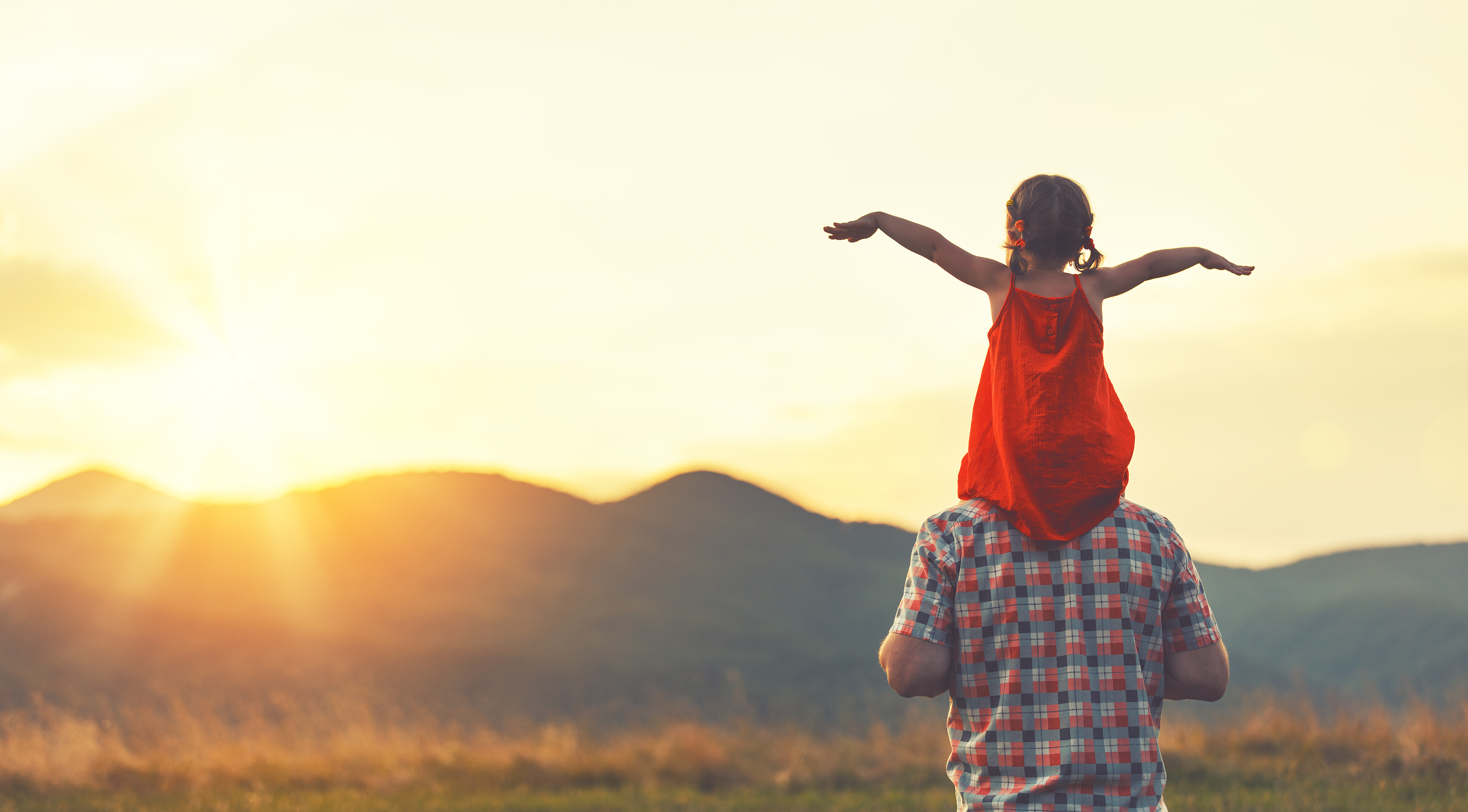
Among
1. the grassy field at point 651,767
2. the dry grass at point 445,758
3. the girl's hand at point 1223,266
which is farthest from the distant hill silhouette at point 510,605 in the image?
the girl's hand at point 1223,266

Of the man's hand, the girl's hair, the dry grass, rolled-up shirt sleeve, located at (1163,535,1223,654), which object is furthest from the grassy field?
the girl's hair

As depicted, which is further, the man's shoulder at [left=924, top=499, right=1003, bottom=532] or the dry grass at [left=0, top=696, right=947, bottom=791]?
the dry grass at [left=0, top=696, right=947, bottom=791]

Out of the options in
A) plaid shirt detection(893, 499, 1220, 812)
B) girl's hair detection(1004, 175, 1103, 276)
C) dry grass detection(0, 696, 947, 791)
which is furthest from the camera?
dry grass detection(0, 696, 947, 791)

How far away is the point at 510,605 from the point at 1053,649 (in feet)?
303

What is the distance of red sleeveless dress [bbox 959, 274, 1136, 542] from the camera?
80.7 inches

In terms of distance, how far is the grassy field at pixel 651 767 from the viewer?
8.27 metres

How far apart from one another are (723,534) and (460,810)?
405 ft

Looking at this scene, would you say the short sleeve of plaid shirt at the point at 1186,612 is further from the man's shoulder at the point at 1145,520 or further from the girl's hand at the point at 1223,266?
the girl's hand at the point at 1223,266

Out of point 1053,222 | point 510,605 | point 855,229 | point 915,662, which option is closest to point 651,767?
point 915,662

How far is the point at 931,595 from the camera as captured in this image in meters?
2.07

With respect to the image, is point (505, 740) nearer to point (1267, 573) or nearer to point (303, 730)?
point (303, 730)

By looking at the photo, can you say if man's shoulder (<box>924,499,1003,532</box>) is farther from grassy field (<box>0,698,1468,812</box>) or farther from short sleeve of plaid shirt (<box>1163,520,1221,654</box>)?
grassy field (<box>0,698,1468,812</box>)

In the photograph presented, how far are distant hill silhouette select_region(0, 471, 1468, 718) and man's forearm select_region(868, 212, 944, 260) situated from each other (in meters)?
44.3

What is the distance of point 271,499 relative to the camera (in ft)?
328
